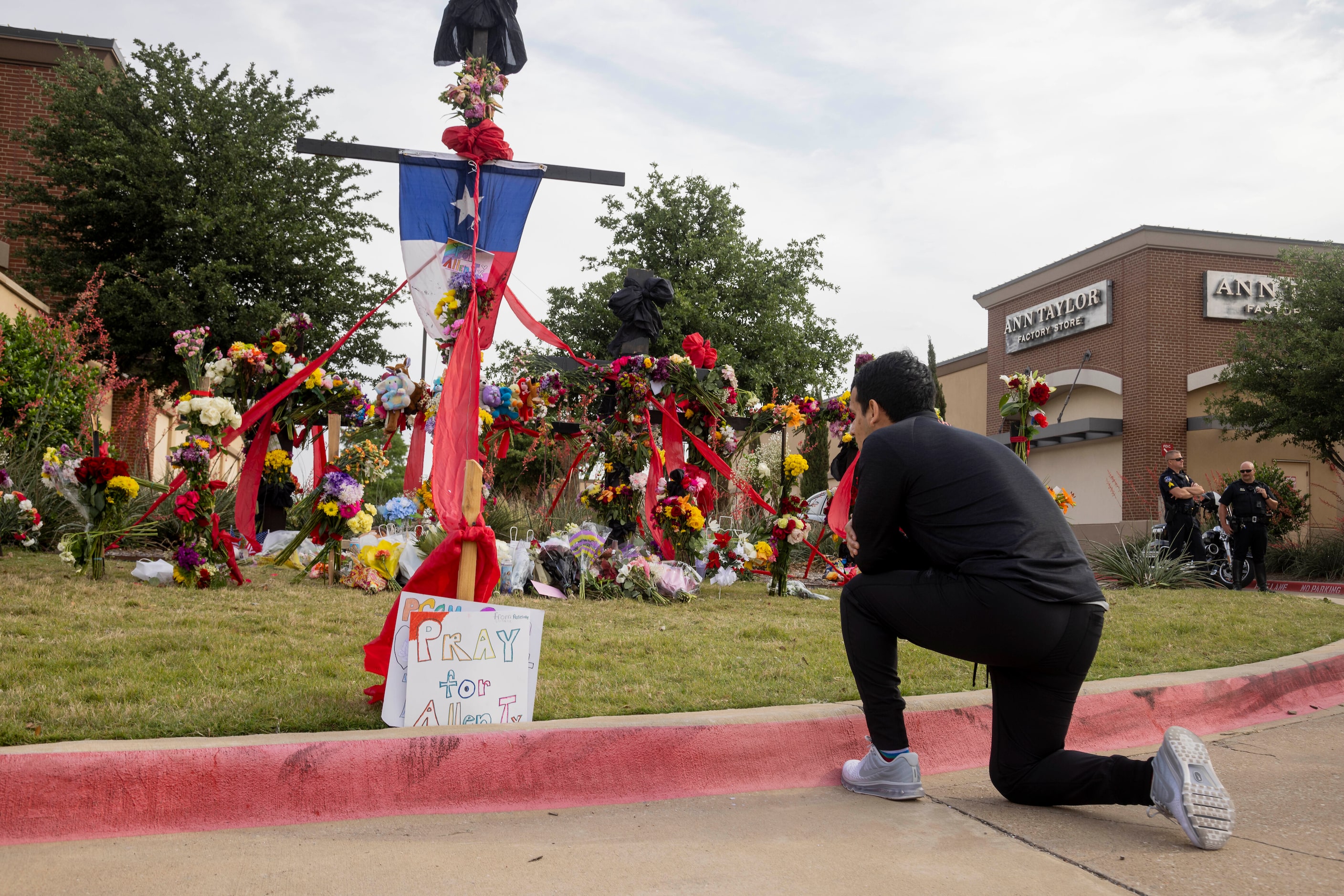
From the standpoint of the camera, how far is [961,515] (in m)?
3.03

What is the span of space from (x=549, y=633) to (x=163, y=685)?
7.27 feet

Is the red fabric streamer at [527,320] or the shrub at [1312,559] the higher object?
the red fabric streamer at [527,320]

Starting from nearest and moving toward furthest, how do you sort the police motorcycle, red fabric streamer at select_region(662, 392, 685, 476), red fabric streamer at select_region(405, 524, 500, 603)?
red fabric streamer at select_region(405, 524, 500, 603) → red fabric streamer at select_region(662, 392, 685, 476) → the police motorcycle

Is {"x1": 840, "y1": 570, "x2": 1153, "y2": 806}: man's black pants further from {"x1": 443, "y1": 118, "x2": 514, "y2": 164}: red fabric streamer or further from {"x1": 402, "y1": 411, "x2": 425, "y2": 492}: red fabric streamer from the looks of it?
{"x1": 402, "y1": 411, "x2": 425, "y2": 492}: red fabric streamer

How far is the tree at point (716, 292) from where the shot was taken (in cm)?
2597

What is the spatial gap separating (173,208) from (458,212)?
1274 cm

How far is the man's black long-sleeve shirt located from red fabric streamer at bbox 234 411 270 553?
5.73 metres

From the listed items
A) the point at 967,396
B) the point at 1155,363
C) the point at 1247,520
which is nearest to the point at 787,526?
the point at 1247,520

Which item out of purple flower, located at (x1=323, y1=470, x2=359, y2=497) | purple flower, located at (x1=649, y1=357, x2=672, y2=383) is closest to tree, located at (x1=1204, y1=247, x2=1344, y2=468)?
purple flower, located at (x1=649, y1=357, x2=672, y2=383)

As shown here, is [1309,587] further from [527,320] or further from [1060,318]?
[1060,318]

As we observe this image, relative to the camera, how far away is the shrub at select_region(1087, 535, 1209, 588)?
38.8 feet

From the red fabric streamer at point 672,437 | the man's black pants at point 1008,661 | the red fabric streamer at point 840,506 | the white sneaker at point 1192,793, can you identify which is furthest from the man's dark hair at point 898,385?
the red fabric streamer at point 672,437

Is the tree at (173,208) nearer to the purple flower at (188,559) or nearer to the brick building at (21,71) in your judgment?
the brick building at (21,71)

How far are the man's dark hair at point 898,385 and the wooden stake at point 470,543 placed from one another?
1502mm
